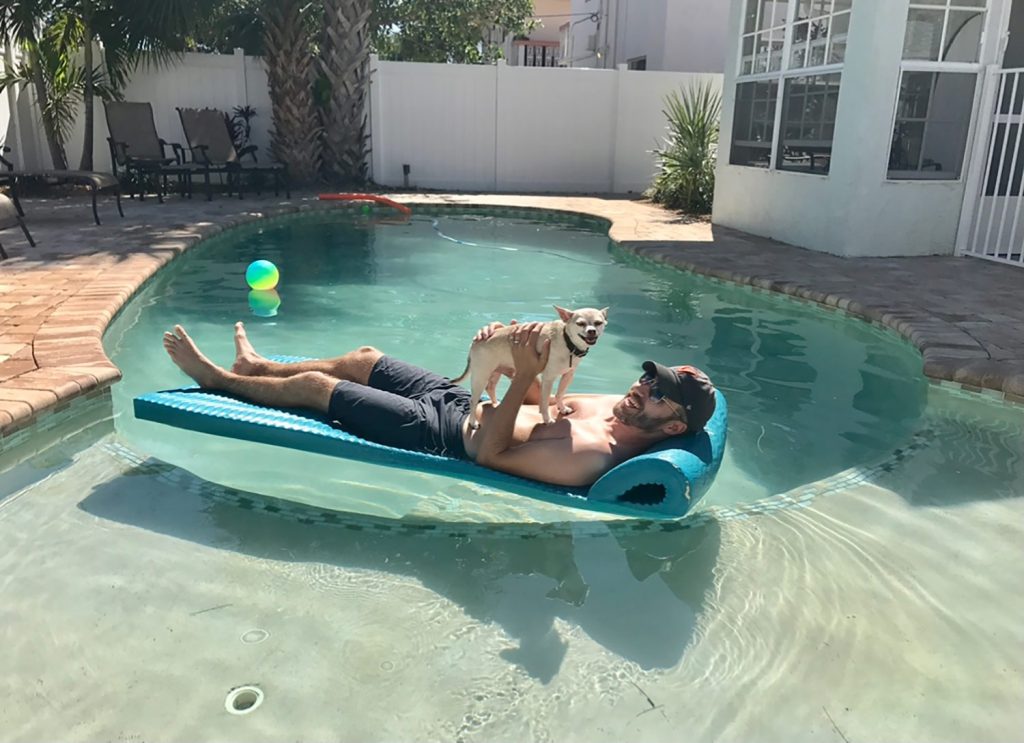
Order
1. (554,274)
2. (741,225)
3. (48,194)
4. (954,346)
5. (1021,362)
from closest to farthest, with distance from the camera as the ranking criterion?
(1021,362)
(954,346)
(554,274)
(741,225)
(48,194)

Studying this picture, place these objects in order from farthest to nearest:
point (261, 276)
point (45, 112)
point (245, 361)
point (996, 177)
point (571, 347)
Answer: point (45, 112)
point (996, 177)
point (261, 276)
point (245, 361)
point (571, 347)

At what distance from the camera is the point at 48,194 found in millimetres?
12164

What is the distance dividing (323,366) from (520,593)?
164cm

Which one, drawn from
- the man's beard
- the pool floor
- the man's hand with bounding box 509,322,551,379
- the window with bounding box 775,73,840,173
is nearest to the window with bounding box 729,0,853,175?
the window with bounding box 775,73,840,173

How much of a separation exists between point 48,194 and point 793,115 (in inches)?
413

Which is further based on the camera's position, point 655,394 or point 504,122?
point 504,122

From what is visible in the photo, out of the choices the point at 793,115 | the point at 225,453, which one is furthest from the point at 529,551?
the point at 793,115

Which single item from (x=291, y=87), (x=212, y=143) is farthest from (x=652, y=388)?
(x=291, y=87)

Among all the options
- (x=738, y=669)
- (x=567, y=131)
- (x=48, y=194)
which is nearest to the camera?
(x=738, y=669)

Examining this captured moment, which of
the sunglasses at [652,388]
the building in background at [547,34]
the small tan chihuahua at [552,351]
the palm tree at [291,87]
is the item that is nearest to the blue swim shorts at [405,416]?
the small tan chihuahua at [552,351]

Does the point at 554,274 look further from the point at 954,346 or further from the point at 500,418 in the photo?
the point at 500,418

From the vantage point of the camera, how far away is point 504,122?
15398mm

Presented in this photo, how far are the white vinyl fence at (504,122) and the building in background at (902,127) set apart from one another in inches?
232

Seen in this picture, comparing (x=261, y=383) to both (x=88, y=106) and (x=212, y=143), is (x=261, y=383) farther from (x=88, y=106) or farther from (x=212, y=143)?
(x=88, y=106)
